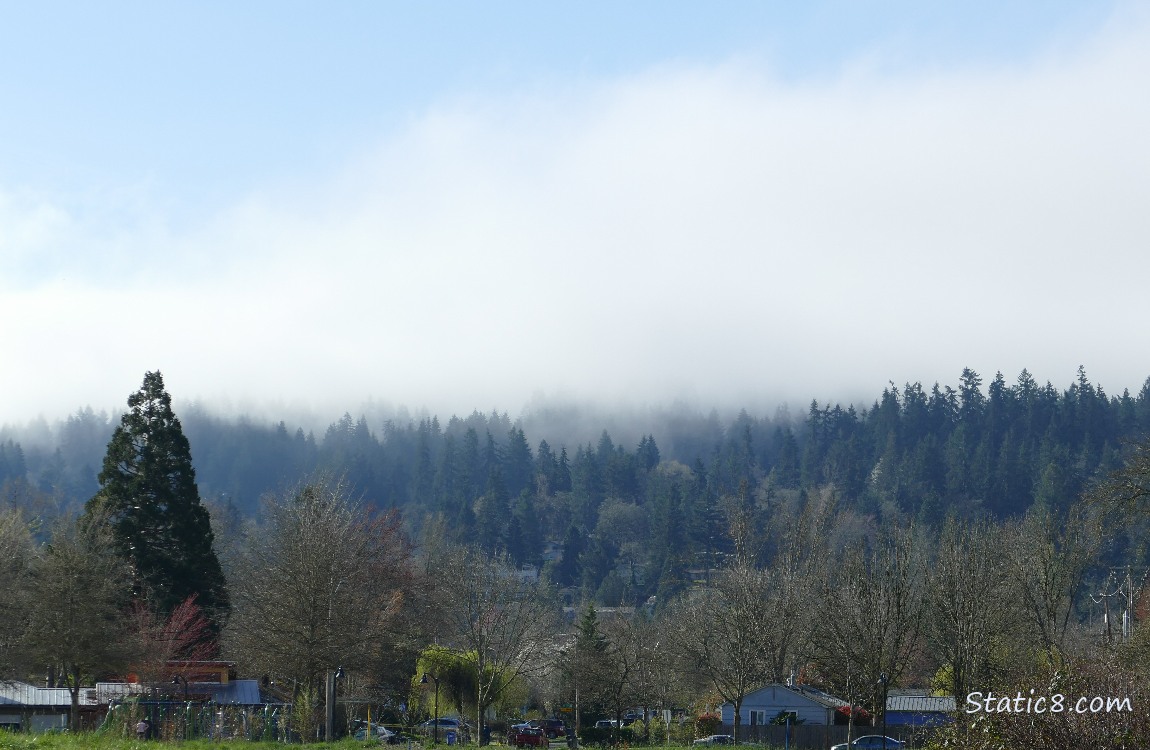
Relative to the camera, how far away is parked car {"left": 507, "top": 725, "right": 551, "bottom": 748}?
5430 centimetres

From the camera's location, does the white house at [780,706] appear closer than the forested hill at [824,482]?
Yes

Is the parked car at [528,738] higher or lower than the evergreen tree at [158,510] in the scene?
lower

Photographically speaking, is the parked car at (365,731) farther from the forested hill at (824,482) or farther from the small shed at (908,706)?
the forested hill at (824,482)

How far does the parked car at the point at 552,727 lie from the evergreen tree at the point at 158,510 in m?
18.9

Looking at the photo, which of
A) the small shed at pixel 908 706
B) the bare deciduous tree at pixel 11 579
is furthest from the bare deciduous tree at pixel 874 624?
the bare deciduous tree at pixel 11 579

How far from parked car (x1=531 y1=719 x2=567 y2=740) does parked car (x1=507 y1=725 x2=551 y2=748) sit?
4.93 meters

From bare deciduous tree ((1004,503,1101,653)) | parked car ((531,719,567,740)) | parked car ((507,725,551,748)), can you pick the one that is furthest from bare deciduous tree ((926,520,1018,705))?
parked car ((531,719,567,740))

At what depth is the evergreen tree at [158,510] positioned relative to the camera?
54.1 metres

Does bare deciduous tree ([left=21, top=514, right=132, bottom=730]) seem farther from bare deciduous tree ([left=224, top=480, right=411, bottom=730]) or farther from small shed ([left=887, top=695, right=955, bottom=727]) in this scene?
small shed ([left=887, top=695, right=955, bottom=727])

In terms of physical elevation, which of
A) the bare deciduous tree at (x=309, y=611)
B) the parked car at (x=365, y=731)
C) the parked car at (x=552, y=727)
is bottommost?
the parked car at (x=552, y=727)

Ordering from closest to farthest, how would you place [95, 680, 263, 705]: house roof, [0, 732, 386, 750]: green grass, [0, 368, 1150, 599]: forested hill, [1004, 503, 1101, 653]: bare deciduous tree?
[0, 732, 386, 750]: green grass < [95, 680, 263, 705]: house roof < [1004, 503, 1101, 653]: bare deciduous tree < [0, 368, 1150, 599]: forested hill

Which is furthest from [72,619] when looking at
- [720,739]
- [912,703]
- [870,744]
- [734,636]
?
[912,703]

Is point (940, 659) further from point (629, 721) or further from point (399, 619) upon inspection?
point (399, 619)

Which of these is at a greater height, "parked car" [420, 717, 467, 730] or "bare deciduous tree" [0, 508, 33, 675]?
"bare deciduous tree" [0, 508, 33, 675]
